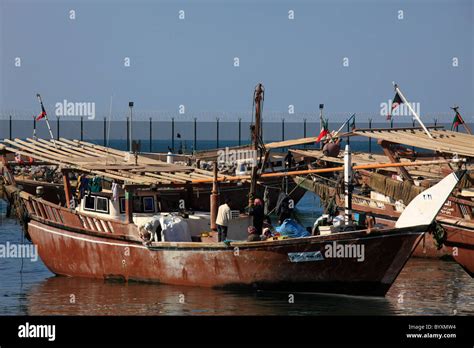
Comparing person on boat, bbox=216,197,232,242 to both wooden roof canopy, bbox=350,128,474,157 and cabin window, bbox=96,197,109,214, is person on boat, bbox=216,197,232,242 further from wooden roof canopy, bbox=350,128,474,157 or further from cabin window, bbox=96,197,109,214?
wooden roof canopy, bbox=350,128,474,157

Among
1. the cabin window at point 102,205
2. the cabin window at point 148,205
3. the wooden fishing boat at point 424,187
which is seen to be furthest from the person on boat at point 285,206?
the cabin window at point 102,205

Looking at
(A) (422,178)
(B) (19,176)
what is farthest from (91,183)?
(B) (19,176)

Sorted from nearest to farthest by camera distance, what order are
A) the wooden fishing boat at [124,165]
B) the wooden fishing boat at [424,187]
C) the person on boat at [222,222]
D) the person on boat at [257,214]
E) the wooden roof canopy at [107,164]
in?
the person on boat at [257,214] → the person on boat at [222,222] → the wooden roof canopy at [107,164] → the wooden fishing boat at [124,165] → the wooden fishing boat at [424,187]

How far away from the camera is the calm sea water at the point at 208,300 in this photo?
35875mm

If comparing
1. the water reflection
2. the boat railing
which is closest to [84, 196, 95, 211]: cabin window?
the boat railing

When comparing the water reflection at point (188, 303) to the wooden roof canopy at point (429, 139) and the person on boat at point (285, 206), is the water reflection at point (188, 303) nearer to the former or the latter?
the person on boat at point (285, 206)

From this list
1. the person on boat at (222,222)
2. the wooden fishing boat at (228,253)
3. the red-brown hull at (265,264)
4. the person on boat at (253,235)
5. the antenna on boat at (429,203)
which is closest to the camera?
the antenna on boat at (429,203)

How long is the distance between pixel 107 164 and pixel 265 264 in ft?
29.5

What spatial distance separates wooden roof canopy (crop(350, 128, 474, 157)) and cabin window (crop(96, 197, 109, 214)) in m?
10.2

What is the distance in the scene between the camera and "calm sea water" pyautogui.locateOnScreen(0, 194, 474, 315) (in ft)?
118

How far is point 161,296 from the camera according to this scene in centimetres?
3803

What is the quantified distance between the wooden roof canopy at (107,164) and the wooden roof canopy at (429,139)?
677 centimetres

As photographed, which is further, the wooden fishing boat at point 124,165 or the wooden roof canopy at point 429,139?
the wooden roof canopy at point 429,139
